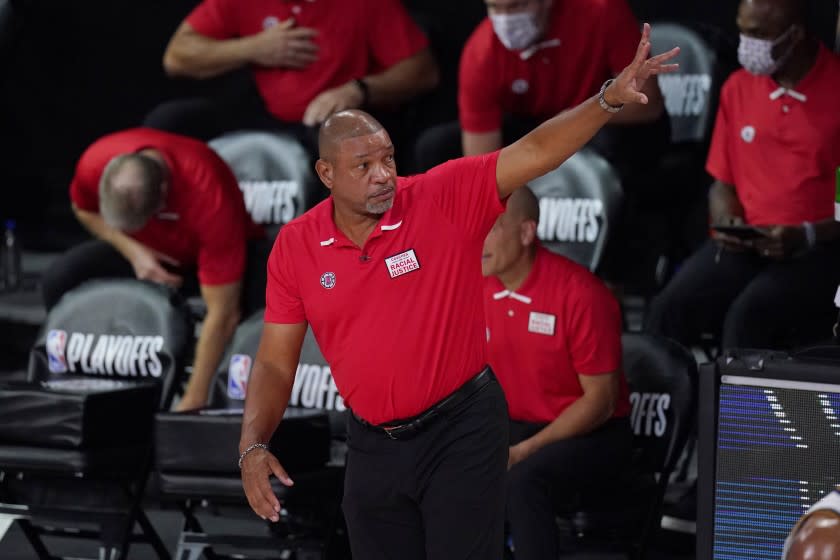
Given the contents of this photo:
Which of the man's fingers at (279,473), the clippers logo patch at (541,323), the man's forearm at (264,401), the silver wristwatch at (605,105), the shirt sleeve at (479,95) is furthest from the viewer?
the shirt sleeve at (479,95)

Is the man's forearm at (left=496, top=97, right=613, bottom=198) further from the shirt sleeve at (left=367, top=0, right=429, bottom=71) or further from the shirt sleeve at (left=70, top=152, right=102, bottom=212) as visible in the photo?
the shirt sleeve at (left=70, top=152, right=102, bottom=212)

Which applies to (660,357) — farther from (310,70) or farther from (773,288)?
(310,70)

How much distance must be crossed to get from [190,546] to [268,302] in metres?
1.30

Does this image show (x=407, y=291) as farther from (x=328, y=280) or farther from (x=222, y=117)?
(x=222, y=117)

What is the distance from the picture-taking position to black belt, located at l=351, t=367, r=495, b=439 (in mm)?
3420

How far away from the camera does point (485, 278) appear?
15.9ft

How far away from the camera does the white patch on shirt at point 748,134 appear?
5.27 metres

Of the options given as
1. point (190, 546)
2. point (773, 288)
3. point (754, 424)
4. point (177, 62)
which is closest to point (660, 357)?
point (773, 288)

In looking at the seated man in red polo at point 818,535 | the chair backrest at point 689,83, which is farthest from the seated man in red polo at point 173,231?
the seated man in red polo at point 818,535

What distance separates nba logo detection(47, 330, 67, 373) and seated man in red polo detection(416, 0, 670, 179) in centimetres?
157

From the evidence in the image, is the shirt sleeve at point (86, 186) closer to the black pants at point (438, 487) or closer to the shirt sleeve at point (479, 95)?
the shirt sleeve at point (479, 95)

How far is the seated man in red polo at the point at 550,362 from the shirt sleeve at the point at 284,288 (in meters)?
1.07

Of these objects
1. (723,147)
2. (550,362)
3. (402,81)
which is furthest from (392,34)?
(550,362)

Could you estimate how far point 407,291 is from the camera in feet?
11.2
